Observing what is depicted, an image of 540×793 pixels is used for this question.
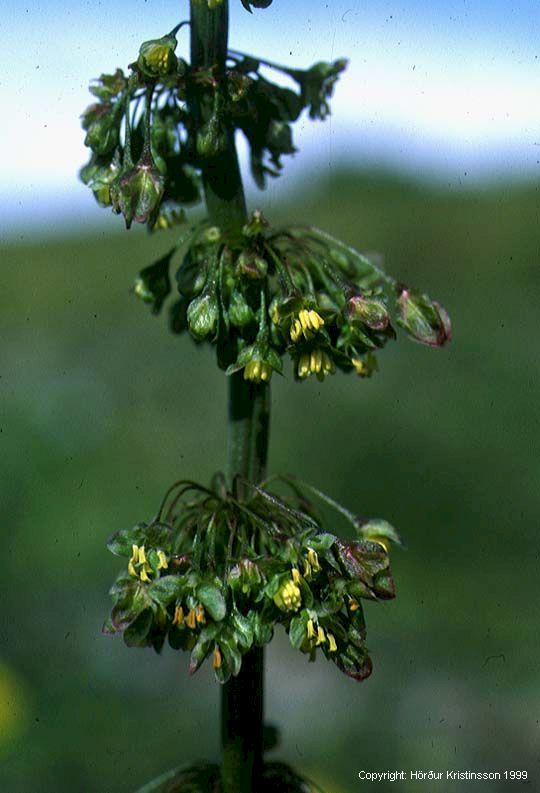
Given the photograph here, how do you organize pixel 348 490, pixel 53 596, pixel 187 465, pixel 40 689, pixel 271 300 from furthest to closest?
pixel 187 465 → pixel 348 490 → pixel 53 596 → pixel 40 689 → pixel 271 300

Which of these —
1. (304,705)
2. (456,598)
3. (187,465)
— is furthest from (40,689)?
(187,465)

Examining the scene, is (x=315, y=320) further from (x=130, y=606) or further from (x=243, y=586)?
(x=130, y=606)

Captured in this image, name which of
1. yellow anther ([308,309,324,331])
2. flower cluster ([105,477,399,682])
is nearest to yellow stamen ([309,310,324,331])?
yellow anther ([308,309,324,331])

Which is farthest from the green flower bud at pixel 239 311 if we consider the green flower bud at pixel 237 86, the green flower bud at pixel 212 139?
the green flower bud at pixel 237 86

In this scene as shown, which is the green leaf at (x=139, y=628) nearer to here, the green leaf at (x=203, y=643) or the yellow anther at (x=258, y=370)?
the green leaf at (x=203, y=643)

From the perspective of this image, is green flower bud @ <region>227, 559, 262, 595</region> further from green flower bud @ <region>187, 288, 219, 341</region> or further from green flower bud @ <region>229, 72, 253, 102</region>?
green flower bud @ <region>229, 72, 253, 102</region>

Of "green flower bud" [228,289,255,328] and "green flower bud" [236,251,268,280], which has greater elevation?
"green flower bud" [236,251,268,280]

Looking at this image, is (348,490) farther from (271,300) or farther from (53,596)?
(271,300)

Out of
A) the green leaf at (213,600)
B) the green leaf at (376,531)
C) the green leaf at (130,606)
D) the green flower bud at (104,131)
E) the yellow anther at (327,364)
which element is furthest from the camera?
the green leaf at (376,531)
